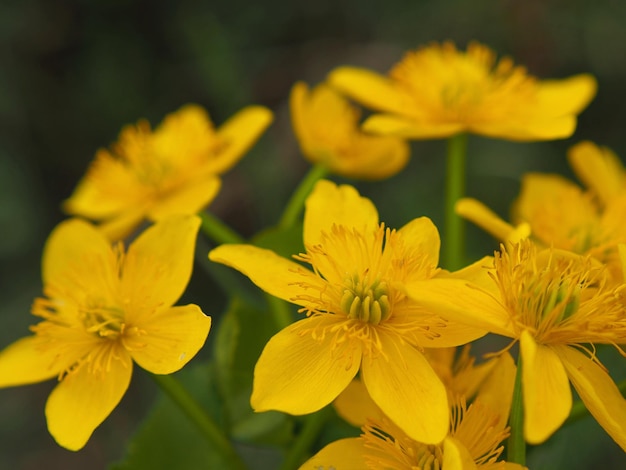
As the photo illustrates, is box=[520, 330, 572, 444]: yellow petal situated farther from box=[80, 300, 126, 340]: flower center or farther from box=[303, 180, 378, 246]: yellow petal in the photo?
box=[80, 300, 126, 340]: flower center

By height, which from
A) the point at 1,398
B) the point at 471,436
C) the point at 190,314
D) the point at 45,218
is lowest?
the point at 1,398

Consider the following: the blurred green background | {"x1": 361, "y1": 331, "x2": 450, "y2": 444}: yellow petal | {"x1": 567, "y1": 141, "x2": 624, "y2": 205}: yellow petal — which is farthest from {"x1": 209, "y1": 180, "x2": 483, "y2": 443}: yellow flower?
the blurred green background

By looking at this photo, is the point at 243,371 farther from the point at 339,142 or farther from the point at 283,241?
the point at 339,142

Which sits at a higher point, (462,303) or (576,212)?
(462,303)

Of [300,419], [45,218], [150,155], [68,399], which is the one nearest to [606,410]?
[300,419]

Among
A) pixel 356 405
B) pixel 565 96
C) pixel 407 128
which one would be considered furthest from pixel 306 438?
pixel 565 96

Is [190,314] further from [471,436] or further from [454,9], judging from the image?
[454,9]

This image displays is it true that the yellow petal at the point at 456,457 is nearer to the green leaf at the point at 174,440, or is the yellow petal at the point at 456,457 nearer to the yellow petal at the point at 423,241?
the yellow petal at the point at 423,241
